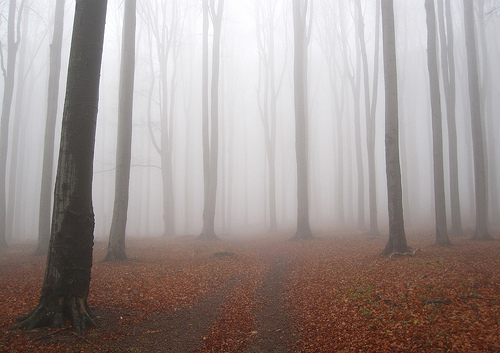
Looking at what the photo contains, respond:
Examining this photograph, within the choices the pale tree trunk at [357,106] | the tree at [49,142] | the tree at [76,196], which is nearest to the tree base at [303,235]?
the pale tree trunk at [357,106]

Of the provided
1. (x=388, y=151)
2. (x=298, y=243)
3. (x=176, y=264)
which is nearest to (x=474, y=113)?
(x=388, y=151)

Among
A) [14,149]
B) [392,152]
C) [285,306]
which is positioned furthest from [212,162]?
[14,149]

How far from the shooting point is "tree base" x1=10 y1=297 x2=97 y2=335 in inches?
174

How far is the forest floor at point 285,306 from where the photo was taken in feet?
13.6

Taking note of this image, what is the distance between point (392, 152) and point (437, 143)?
3.16 metres

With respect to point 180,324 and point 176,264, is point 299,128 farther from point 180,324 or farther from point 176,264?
point 180,324

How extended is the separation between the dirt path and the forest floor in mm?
19

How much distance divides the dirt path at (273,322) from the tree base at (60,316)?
2.60 metres

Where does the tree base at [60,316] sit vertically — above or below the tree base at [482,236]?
below

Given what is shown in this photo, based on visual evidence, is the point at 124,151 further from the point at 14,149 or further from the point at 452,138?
the point at 14,149

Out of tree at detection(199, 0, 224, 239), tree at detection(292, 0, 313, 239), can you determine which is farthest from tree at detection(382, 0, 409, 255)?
tree at detection(199, 0, 224, 239)

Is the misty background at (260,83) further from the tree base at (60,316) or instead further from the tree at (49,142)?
the tree base at (60,316)

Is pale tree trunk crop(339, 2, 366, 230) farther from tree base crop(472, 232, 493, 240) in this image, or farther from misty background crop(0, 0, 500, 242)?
tree base crop(472, 232, 493, 240)

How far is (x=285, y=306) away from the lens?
6.22m
